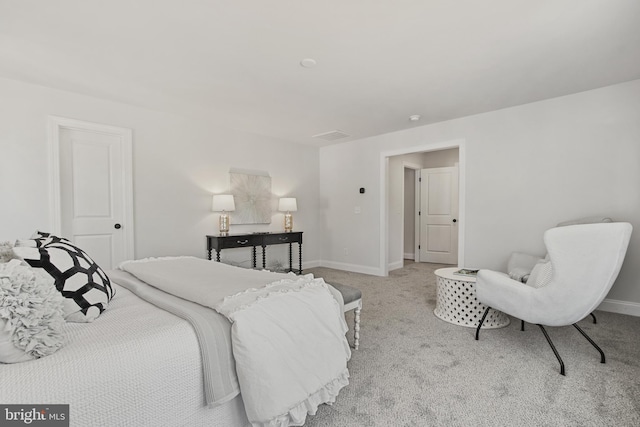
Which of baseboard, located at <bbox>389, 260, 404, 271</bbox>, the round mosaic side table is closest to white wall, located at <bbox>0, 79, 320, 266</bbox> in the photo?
baseboard, located at <bbox>389, 260, 404, 271</bbox>

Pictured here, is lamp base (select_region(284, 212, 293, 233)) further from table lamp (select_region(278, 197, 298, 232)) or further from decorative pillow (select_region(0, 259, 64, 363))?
decorative pillow (select_region(0, 259, 64, 363))

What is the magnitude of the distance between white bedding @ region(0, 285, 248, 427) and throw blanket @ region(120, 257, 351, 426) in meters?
0.17

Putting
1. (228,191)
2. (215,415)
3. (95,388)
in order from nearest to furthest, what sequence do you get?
(95,388) → (215,415) → (228,191)

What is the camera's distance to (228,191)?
480 centimetres

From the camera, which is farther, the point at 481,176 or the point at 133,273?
the point at 481,176

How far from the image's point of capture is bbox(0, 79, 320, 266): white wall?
3.13 m

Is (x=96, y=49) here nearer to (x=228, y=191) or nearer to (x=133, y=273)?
(x=133, y=273)

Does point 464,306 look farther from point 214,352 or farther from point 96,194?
point 96,194

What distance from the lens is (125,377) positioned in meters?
1.08

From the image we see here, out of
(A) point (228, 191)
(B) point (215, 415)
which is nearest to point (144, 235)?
(A) point (228, 191)

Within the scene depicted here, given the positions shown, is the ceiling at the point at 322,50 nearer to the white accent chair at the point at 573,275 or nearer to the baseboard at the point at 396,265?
the white accent chair at the point at 573,275

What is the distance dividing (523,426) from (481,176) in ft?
10.5

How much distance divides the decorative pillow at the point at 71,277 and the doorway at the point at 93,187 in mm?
2272

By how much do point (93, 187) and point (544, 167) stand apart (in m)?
5.13
